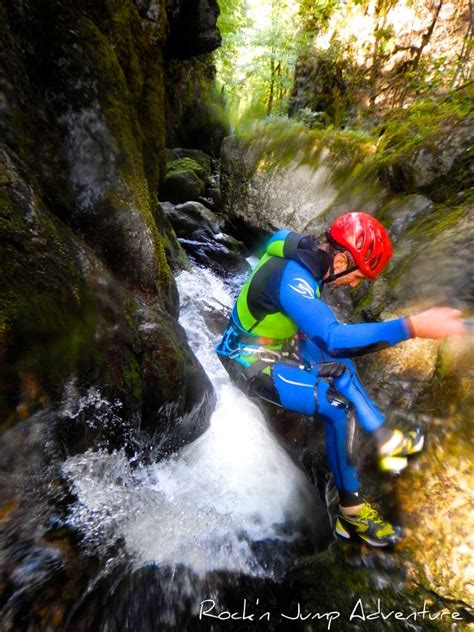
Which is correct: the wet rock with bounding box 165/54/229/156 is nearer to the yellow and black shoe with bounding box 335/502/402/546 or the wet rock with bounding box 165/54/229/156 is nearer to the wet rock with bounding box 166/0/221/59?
the wet rock with bounding box 166/0/221/59

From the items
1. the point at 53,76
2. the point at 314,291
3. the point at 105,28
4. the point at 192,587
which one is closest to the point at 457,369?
the point at 314,291

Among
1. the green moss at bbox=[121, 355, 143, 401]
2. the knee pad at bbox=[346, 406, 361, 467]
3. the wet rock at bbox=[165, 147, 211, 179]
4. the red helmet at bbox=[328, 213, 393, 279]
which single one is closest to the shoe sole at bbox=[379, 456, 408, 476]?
the knee pad at bbox=[346, 406, 361, 467]

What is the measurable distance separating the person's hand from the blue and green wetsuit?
0.07 meters

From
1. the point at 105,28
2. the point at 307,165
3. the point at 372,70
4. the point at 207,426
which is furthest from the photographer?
the point at 372,70

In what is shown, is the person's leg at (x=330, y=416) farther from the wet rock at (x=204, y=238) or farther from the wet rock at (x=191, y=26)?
the wet rock at (x=191, y=26)

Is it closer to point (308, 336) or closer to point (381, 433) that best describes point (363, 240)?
point (308, 336)

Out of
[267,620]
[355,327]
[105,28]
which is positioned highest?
[105,28]

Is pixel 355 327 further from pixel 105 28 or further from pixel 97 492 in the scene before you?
pixel 105 28

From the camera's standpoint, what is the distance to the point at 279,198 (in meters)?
9.11

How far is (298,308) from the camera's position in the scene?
2.65 metres

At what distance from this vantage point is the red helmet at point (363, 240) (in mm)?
3021

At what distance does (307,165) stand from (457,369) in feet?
23.5

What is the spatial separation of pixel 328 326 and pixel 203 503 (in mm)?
2460

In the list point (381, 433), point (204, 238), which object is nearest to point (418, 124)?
point (381, 433)
